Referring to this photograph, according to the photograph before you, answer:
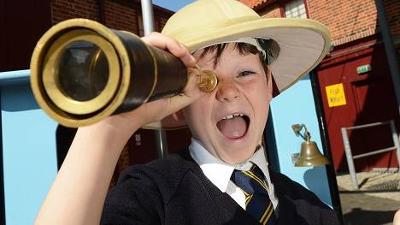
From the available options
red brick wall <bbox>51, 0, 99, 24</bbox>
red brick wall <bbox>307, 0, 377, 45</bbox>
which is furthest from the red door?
red brick wall <bbox>51, 0, 99, 24</bbox>

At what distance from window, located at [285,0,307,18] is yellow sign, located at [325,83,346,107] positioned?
230cm

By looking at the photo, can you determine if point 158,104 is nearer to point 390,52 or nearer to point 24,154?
point 24,154

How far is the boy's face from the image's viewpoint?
1.41 metres

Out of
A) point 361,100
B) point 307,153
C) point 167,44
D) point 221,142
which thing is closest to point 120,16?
point 307,153

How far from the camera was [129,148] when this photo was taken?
23.2 ft

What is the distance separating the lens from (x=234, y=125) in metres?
1.47

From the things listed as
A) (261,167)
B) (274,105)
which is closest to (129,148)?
(274,105)

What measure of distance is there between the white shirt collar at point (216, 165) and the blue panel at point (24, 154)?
1231 millimetres

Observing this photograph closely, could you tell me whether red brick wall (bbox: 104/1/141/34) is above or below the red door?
above

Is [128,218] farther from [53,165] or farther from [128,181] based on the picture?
[53,165]

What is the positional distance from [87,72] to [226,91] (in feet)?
2.48

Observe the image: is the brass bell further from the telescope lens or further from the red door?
the red door

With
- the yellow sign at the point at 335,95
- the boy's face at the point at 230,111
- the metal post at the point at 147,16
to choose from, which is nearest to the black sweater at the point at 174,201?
the boy's face at the point at 230,111

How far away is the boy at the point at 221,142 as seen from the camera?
1207mm
